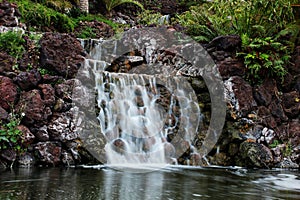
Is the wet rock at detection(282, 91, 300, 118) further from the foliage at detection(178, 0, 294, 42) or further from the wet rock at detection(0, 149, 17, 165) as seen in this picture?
the wet rock at detection(0, 149, 17, 165)

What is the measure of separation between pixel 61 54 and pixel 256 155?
4.74 m

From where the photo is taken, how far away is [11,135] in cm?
570

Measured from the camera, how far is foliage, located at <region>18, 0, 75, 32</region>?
9.88 m

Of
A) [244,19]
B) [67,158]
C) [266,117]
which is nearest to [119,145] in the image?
[67,158]

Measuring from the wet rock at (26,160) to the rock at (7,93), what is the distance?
3.13 ft

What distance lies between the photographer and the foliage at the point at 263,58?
7.79 metres

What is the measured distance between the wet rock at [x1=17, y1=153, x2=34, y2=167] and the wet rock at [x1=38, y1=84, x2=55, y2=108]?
3.47 ft

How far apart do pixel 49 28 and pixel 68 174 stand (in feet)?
21.4

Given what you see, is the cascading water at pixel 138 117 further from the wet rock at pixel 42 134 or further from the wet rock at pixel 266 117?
the wet rock at pixel 266 117

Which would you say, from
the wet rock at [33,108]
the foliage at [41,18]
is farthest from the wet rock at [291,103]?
the foliage at [41,18]

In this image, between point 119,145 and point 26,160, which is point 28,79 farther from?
point 119,145

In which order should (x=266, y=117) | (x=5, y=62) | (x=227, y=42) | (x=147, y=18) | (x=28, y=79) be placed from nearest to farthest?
(x=28, y=79) < (x=5, y=62) < (x=266, y=117) < (x=227, y=42) < (x=147, y=18)

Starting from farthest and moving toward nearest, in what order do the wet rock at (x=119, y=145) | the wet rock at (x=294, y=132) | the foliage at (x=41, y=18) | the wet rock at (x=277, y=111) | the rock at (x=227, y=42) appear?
the foliage at (x=41, y=18) < the rock at (x=227, y=42) < the wet rock at (x=277, y=111) < the wet rock at (x=294, y=132) < the wet rock at (x=119, y=145)

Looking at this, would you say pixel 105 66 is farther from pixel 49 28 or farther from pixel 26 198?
pixel 26 198
